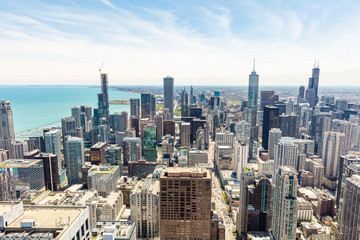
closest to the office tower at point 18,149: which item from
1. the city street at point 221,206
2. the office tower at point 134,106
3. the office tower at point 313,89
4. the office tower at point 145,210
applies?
the office tower at point 145,210

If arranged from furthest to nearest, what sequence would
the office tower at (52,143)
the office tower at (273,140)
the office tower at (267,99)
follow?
1. the office tower at (267,99)
2. the office tower at (273,140)
3. the office tower at (52,143)

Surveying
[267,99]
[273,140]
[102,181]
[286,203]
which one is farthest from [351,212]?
[267,99]

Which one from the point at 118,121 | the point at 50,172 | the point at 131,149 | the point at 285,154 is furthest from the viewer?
the point at 118,121

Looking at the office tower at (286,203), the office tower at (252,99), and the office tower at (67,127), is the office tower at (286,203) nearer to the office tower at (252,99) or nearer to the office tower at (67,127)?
the office tower at (252,99)

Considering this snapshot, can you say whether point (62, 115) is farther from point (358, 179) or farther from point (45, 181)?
point (358, 179)

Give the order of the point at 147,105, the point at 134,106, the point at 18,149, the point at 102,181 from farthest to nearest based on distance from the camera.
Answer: the point at 147,105 → the point at 134,106 → the point at 18,149 → the point at 102,181

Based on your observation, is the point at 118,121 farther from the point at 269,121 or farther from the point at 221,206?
the point at 221,206

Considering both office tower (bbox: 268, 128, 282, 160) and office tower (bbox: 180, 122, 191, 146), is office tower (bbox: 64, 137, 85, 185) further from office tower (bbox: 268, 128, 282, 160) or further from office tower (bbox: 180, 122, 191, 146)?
office tower (bbox: 268, 128, 282, 160)
